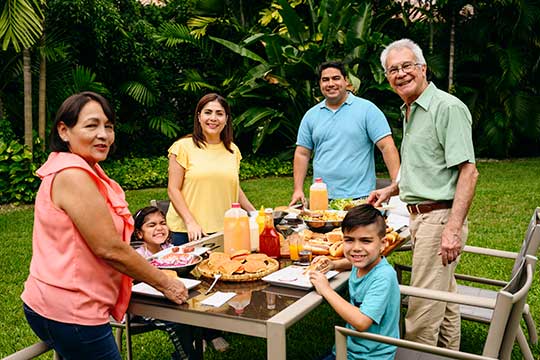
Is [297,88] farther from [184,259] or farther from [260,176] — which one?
[184,259]

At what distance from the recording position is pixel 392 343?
2.59 metres

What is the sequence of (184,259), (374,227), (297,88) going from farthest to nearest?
(297,88), (184,259), (374,227)

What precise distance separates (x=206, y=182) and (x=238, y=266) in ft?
4.77

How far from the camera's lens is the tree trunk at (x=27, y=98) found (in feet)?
34.0

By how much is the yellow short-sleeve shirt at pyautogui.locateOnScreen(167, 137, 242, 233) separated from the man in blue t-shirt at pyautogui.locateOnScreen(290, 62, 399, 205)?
2.19 feet

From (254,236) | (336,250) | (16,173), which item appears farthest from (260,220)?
(16,173)

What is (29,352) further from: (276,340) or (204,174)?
(204,174)

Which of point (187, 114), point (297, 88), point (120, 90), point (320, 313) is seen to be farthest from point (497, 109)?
point (320, 313)

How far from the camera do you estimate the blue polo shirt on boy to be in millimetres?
2758

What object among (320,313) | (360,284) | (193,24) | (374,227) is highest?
(193,24)

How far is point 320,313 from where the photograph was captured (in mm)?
5289

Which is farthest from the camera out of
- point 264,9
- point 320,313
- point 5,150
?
point 264,9

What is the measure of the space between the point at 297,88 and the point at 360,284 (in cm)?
989

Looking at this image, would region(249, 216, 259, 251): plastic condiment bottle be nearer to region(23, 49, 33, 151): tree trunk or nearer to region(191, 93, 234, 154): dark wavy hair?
region(191, 93, 234, 154): dark wavy hair
